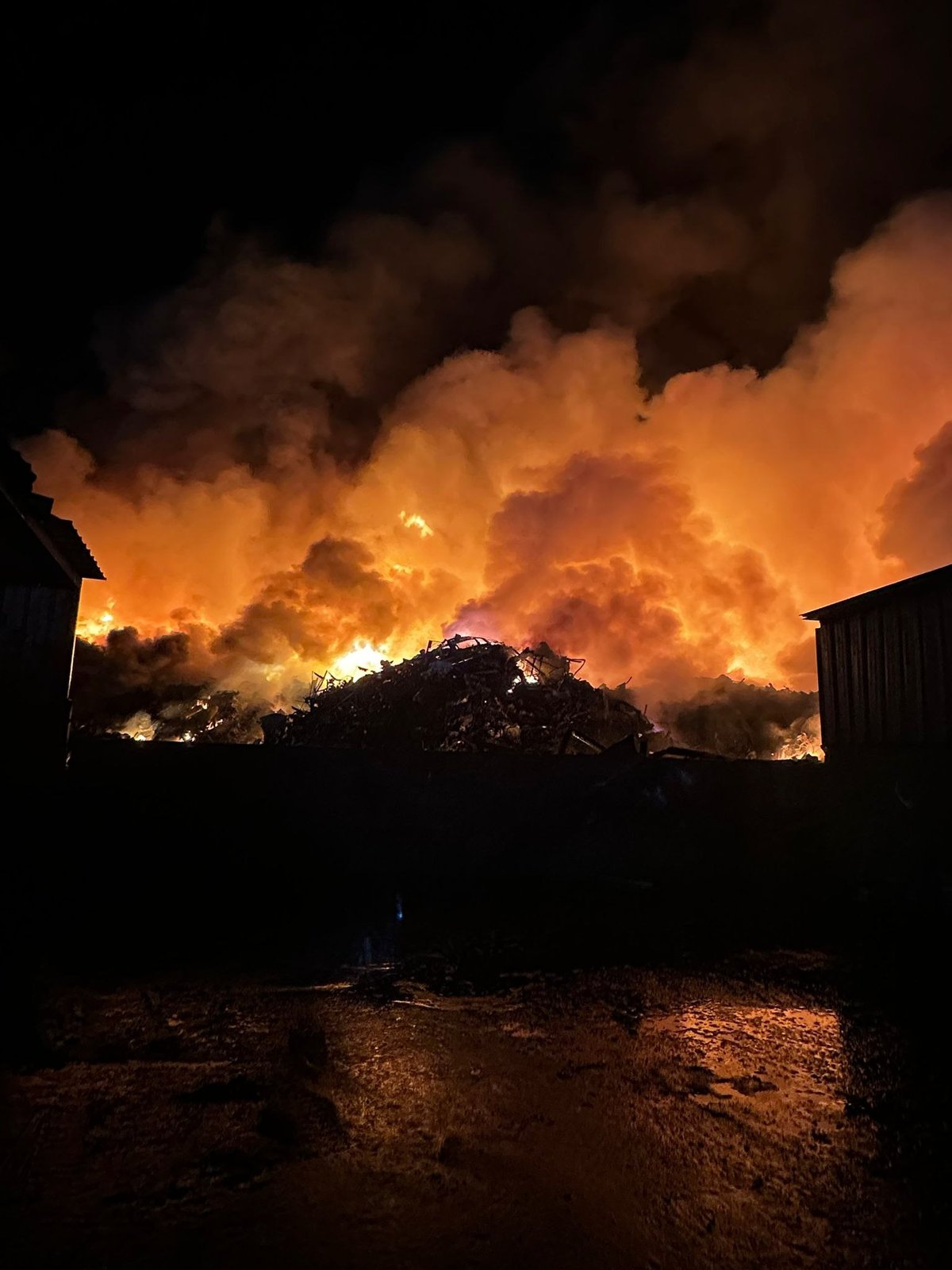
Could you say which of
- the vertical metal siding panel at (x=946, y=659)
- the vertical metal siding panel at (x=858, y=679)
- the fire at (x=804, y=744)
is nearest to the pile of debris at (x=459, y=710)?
the vertical metal siding panel at (x=858, y=679)

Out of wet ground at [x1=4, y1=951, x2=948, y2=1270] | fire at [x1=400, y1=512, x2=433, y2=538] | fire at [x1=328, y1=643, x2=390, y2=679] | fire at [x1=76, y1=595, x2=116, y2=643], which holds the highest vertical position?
fire at [x1=400, y1=512, x2=433, y2=538]

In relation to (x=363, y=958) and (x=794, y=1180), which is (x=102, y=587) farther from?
(x=794, y=1180)

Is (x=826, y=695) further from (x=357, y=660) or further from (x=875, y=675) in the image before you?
(x=357, y=660)

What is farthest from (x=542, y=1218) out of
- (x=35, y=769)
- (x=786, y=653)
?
(x=786, y=653)

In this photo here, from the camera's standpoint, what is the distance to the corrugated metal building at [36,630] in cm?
826

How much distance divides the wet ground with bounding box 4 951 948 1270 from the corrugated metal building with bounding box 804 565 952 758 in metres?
5.97

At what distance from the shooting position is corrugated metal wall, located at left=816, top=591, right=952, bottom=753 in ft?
28.2

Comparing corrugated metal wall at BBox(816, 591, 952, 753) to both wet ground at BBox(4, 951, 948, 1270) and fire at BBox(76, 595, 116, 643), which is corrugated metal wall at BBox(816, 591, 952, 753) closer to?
wet ground at BBox(4, 951, 948, 1270)

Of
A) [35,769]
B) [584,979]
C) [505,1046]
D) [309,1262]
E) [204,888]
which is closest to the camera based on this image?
[309,1262]

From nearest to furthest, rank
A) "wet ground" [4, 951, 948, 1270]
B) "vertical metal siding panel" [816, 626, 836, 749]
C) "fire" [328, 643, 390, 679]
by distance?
1. "wet ground" [4, 951, 948, 1270]
2. "vertical metal siding panel" [816, 626, 836, 749]
3. "fire" [328, 643, 390, 679]

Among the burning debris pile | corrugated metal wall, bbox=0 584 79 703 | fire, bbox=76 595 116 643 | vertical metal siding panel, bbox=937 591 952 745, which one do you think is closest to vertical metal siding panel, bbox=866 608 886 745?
vertical metal siding panel, bbox=937 591 952 745

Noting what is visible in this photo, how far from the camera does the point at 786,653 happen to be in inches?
847

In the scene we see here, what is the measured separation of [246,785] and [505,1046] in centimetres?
329

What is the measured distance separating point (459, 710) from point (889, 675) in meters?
6.39
